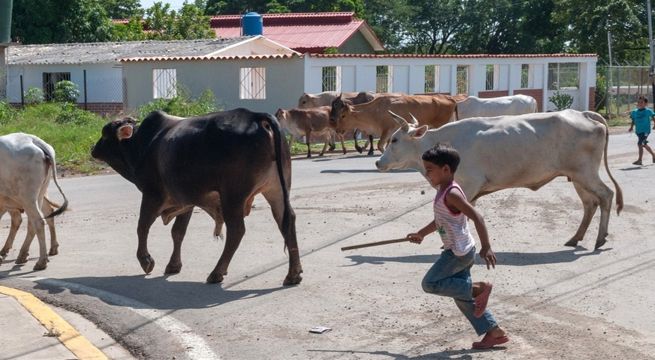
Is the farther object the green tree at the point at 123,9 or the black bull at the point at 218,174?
the green tree at the point at 123,9

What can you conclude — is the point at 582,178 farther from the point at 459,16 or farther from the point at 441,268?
the point at 459,16

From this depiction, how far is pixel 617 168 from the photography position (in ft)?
70.9

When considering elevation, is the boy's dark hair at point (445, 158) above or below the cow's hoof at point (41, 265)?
above

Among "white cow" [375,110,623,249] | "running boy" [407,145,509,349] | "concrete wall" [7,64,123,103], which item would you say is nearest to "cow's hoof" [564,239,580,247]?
"white cow" [375,110,623,249]

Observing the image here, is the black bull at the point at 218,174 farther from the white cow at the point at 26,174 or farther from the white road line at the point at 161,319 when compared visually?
the white cow at the point at 26,174

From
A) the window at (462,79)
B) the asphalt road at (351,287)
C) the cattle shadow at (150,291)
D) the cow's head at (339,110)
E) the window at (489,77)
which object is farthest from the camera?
the window at (489,77)

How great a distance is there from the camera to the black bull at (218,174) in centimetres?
1024

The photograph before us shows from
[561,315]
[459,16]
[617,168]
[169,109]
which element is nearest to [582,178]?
[561,315]

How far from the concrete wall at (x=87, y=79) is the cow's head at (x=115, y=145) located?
26.3 meters

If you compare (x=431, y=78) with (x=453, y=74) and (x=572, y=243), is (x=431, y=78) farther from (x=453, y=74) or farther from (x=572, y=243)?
(x=572, y=243)

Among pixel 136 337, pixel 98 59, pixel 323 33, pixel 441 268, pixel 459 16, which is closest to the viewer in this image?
pixel 441 268

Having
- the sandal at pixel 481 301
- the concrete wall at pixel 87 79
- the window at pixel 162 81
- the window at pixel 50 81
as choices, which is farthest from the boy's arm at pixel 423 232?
the window at pixel 50 81

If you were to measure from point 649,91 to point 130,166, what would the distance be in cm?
3776

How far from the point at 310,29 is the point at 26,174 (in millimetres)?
41098
